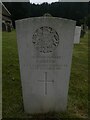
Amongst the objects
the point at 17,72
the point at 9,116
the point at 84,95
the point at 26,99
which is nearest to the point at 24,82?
the point at 26,99

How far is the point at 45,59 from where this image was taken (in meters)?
3.83

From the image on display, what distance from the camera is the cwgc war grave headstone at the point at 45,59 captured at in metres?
3.68

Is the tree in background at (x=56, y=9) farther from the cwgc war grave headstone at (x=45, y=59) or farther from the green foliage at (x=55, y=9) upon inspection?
the cwgc war grave headstone at (x=45, y=59)

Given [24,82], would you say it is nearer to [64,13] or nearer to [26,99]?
[26,99]

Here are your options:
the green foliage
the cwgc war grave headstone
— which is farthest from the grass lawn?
the green foliage

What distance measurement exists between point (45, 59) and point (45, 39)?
35 centimetres

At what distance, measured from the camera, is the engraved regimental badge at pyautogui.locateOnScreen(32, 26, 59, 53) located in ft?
12.2

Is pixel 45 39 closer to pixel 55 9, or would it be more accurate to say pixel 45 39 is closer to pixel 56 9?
pixel 55 9

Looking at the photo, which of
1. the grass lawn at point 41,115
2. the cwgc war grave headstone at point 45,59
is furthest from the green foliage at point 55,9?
the cwgc war grave headstone at point 45,59

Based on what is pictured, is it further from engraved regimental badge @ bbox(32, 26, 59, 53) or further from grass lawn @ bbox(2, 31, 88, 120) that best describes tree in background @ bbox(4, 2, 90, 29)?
engraved regimental badge @ bbox(32, 26, 59, 53)

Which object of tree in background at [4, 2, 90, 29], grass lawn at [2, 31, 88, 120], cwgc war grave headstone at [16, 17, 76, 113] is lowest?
grass lawn at [2, 31, 88, 120]

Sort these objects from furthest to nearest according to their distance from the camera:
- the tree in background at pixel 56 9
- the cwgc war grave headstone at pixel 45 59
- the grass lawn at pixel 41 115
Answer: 1. the tree in background at pixel 56 9
2. the grass lawn at pixel 41 115
3. the cwgc war grave headstone at pixel 45 59

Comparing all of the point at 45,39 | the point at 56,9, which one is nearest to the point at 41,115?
the point at 45,39

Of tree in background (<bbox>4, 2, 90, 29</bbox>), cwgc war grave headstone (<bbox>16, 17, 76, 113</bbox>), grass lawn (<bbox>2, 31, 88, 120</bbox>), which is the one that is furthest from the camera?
tree in background (<bbox>4, 2, 90, 29</bbox>)
